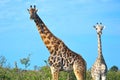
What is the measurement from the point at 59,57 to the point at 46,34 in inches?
34.3

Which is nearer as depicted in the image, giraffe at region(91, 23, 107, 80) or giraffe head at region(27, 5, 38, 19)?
giraffe head at region(27, 5, 38, 19)

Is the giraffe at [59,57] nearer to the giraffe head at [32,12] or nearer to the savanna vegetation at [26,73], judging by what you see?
the giraffe head at [32,12]

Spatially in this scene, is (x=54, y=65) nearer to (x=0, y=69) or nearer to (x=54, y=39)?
(x=54, y=39)

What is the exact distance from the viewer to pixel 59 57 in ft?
49.9

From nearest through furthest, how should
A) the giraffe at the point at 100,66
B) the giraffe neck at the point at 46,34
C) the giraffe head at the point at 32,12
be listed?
the giraffe head at the point at 32,12, the giraffe neck at the point at 46,34, the giraffe at the point at 100,66

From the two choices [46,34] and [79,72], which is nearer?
[79,72]

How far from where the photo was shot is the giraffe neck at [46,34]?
15.3 m

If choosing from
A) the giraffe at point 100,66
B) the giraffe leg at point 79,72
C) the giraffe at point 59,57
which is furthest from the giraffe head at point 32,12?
the giraffe at point 100,66

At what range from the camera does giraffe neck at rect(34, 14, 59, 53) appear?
15.3m

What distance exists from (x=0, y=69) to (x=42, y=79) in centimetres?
190

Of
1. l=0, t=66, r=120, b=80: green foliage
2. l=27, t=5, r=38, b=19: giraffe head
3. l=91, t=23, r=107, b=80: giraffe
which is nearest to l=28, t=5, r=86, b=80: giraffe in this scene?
l=27, t=5, r=38, b=19: giraffe head

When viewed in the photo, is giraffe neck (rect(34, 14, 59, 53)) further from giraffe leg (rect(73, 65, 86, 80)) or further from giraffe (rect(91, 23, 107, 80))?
giraffe (rect(91, 23, 107, 80))

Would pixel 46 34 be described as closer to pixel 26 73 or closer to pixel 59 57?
pixel 59 57

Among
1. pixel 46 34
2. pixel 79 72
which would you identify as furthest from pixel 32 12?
pixel 79 72
